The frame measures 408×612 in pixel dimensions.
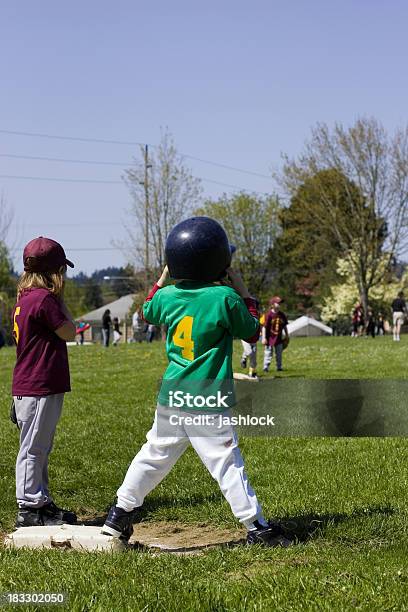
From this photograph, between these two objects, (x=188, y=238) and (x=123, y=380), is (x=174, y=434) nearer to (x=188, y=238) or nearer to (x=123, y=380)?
(x=188, y=238)

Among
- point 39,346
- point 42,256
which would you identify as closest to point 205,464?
point 39,346

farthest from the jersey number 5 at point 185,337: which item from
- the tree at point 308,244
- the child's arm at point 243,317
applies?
the tree at point 308,244

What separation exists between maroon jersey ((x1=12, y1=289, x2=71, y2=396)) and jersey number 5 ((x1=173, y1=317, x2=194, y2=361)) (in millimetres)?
1137

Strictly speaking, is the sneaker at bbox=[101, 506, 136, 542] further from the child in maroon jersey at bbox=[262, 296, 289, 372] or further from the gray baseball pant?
the child in maroon jersey at bbox=[262, 296, 289, 372]

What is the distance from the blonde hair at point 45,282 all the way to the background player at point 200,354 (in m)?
1.13

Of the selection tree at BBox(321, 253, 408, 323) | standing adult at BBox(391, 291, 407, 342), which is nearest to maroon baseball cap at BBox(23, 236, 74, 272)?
standing adult at BBox(391, 291, 407, 342)

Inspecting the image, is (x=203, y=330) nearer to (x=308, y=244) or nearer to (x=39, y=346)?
(x=39, y=346)

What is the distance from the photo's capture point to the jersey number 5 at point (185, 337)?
5.28 m

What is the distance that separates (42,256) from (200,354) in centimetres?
161

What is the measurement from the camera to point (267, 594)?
433cm

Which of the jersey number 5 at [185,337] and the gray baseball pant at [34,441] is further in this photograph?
the gray baseball pant at [34,441]

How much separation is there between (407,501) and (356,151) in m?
41.0

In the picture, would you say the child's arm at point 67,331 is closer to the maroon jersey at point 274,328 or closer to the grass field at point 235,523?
the grass field at point 235,523

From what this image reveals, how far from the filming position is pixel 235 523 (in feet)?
21.0
